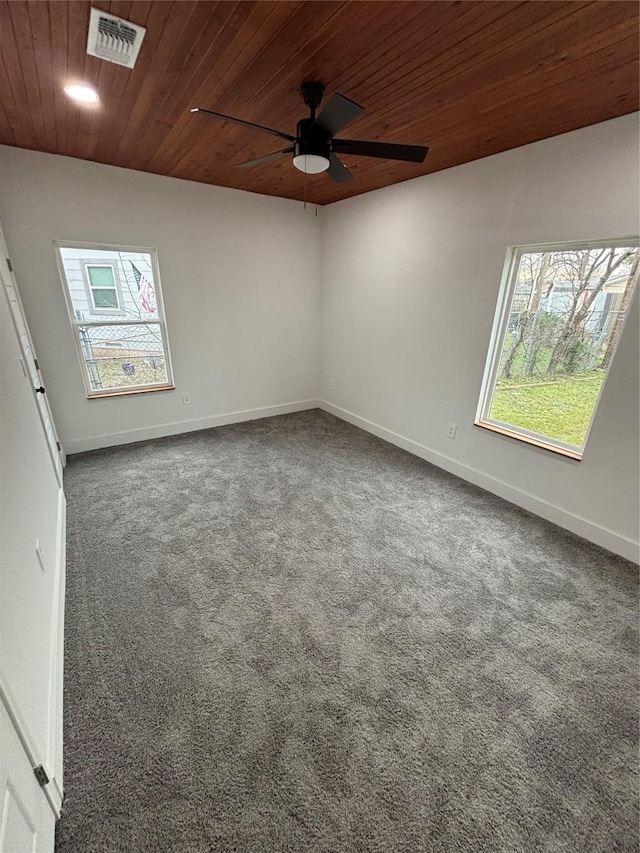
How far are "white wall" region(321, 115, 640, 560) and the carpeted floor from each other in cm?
43

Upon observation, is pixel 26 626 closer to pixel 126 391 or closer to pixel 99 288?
pixel 126 391

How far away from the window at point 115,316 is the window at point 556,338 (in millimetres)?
3257

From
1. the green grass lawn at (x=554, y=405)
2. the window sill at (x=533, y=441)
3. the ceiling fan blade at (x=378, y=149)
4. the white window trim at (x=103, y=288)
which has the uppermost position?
the ceiling fan blade at (x=378, y=149)

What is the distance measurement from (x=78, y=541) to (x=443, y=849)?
2428mm

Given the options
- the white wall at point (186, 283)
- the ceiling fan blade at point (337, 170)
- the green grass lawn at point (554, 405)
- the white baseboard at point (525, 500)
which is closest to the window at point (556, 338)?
the green grass lawn at point (554, 405)

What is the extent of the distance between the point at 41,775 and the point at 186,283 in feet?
12.0

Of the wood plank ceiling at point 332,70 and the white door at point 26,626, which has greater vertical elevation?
the wood plank ceiling at point 332,70

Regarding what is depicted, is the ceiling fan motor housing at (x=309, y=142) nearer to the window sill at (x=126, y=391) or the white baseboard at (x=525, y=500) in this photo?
the white baseboard at (x=525, y=500)

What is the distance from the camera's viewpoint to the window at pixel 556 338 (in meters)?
2.26

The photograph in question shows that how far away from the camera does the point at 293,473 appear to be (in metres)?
3.28

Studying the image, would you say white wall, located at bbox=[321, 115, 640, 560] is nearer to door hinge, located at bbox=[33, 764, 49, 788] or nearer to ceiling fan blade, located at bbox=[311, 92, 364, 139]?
ceiling fan blade, located at bbox=[311, 92, 364, 139]

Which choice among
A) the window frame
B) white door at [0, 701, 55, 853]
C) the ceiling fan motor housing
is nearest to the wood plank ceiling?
the ceiling fan motor housing

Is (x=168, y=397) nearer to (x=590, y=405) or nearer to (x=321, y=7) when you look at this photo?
(x=321, y=7)

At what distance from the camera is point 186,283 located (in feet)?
12.0
